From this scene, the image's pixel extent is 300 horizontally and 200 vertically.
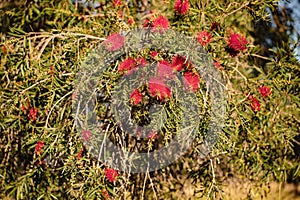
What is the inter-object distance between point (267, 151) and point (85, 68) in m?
1.05

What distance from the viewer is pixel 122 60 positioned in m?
1.79

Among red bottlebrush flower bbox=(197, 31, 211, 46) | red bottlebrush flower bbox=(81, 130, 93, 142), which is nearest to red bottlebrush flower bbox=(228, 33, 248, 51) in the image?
red bottlebrush flower bbox=(197, 31, 211, 46)

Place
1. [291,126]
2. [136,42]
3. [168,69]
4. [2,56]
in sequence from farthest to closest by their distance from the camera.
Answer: [291,126]
[2,56]
[136,42]
[168,69]

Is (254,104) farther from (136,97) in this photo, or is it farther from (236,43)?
(136,97)

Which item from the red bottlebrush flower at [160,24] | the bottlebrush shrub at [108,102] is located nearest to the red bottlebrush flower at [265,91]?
the bottlebrush shrub at [108,102]

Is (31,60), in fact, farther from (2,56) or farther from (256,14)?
(256,14)

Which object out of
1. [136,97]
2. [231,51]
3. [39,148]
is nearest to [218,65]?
[231,51]

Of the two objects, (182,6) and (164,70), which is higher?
(182,6)

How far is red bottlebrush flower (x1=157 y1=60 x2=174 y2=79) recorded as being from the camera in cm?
166

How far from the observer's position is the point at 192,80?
66.2 inches

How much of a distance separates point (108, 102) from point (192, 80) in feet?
1.20

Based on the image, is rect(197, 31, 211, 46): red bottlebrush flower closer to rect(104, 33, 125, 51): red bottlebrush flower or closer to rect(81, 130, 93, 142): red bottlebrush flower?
rect(104, 33, 125, 51): red bottlebrush flower

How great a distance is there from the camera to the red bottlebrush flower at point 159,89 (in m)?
1.60

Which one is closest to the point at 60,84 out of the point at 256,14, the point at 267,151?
the point at 256,14
